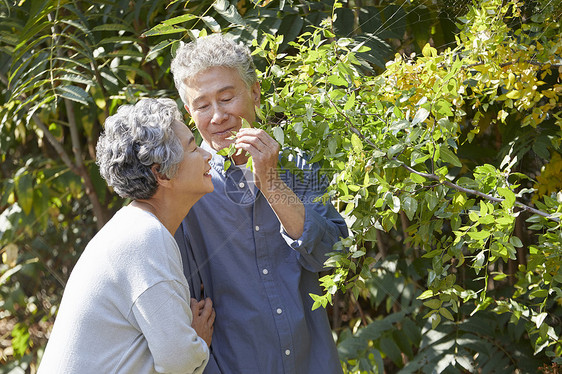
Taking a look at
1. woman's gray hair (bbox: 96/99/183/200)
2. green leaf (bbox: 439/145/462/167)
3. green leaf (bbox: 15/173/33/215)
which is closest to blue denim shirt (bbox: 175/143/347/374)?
woman's gray hair (bbox: 96/99/183/200)

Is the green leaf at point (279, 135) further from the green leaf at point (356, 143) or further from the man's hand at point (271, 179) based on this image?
the green leaf at point (356, 143)

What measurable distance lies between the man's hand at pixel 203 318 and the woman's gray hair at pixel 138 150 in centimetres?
29

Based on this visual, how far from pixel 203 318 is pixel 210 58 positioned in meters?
0.60

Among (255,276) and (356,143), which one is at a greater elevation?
(356,143)

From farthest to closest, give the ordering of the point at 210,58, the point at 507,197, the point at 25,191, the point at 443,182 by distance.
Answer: the point at 25,191 < the point at 210,58 < the point at 443,182 < the point at 507,197

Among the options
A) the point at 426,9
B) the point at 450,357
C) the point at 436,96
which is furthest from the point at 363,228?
the point at 450,357

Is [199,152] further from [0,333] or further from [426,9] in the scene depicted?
[0,333]

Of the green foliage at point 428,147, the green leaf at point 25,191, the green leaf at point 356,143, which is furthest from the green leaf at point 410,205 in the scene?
the green leaf at point 25,191

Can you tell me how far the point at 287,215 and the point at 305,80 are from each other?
0.30 meters

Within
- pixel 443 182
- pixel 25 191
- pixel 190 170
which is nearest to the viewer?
pixel 443 182

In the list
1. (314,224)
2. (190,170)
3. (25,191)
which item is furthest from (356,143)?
(25,191)

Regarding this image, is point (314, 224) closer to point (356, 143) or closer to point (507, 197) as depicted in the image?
point (356, 143)

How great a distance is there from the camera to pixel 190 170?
1.36 meters

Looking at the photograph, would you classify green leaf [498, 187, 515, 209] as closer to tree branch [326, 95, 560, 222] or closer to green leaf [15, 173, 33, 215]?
tree branch [326, 95, 560, 222]
